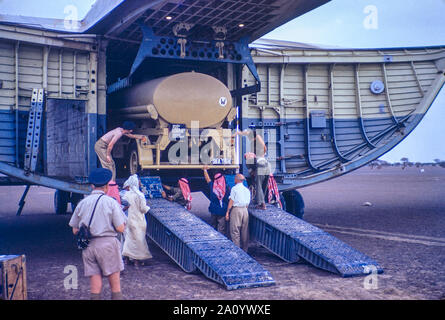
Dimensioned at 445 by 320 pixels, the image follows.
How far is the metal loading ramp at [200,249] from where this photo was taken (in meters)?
6.13

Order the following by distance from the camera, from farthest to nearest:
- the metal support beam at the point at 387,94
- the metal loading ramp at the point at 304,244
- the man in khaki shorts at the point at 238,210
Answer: the metal support beam at the point at 387,94, the man in khaki shorts at the point at 238,210, the metal loading ramp at the point at 304,244

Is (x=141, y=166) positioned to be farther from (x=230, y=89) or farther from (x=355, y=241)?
(x=355, y=241)

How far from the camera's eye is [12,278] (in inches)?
198

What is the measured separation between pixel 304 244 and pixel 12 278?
4.14 metres

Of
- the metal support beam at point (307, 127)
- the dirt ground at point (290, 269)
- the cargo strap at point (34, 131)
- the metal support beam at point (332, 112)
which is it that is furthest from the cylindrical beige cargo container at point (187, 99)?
the metal support beam at point (332, 112)

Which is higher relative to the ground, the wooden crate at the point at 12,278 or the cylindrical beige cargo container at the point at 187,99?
the cylindrical beige cargo container at the point at 187,99

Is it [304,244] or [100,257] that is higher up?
[100,257]

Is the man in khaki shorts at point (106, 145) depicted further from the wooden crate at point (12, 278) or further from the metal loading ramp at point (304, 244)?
the wooden crate at point (12, 278)

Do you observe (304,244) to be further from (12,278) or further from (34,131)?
(34,131)

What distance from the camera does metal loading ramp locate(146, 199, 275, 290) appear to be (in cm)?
613

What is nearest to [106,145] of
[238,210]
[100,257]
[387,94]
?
[238,210]

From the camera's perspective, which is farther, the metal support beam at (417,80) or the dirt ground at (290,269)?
the metal support beam at (417,80)
